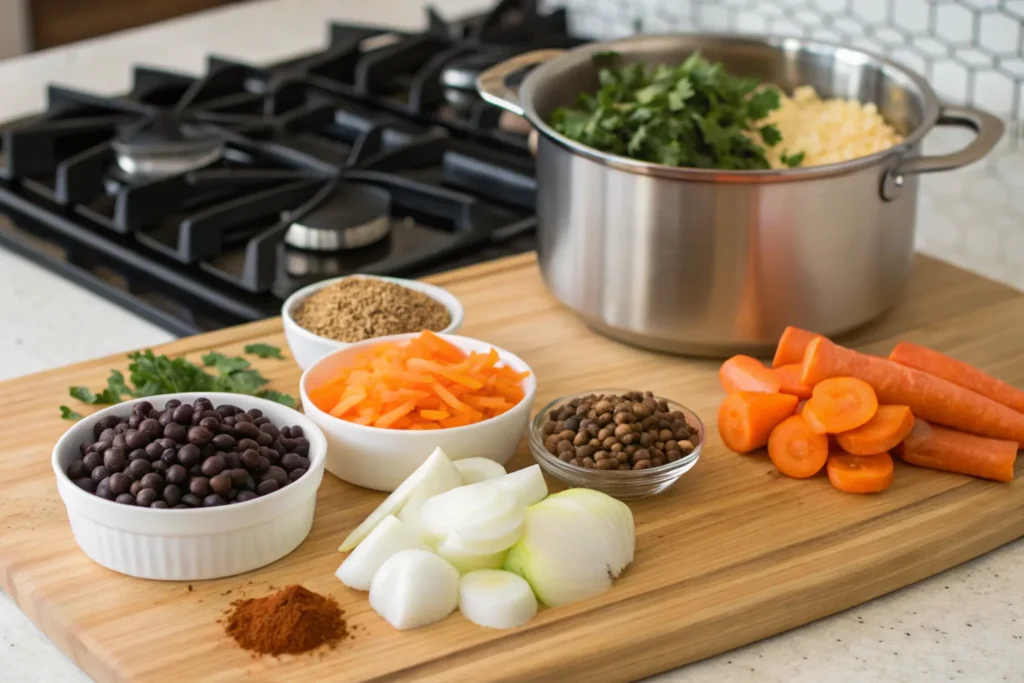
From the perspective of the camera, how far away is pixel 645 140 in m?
1.57

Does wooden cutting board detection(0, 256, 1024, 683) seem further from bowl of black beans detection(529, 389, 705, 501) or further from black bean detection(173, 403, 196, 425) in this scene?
black bean detection(173, 403, 196, 425)

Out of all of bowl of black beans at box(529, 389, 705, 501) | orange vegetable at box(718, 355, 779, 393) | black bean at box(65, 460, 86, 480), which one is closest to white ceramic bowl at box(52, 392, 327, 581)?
black bean at box(65, 460, 86, 480)

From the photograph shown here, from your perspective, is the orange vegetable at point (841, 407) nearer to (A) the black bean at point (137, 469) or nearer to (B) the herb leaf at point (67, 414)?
(A) the black bean at point (137, 469)

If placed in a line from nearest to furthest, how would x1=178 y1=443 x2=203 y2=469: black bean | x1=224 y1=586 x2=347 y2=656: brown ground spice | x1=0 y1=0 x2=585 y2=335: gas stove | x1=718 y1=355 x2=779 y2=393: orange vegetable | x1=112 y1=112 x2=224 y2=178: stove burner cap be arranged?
x1=224 y1=586 x2=347 y2=656: brown ground spice
x1=178 y1=443 x2=203 y2=469: black bean
x1=718 y1=355 x2=779 y2=393: orange vegetable
x1=0 y1=0 x2=585 y2=335: gas stove
x1=112 y1=112 x2=224 y2=178: stove burner cap

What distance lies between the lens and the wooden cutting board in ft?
3.56

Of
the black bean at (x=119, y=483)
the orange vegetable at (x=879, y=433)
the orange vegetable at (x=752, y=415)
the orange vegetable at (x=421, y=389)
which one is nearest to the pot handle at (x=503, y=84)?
the orange vegetable at (x=421, y=389)

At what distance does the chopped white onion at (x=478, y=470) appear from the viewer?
1263mm

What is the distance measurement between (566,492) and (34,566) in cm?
48

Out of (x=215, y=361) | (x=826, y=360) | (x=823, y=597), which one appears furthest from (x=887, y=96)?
(x=215, y=361)

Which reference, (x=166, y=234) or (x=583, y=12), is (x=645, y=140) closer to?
(x=166, y=234)

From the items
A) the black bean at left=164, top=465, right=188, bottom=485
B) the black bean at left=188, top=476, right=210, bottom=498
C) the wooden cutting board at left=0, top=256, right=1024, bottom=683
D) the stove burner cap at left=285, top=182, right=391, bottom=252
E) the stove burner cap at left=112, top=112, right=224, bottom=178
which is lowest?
the wooden cutting board at left=0, top=256, right=1024, bottom=683

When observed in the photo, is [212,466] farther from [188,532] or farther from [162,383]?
[162,383]

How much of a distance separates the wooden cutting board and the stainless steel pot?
10 centimetres

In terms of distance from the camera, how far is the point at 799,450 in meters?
1.34
